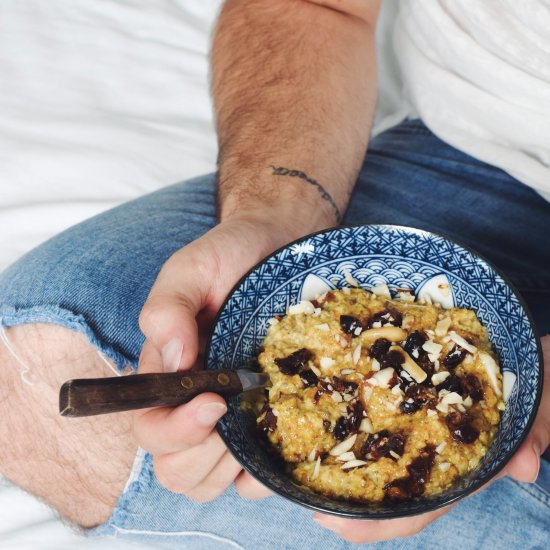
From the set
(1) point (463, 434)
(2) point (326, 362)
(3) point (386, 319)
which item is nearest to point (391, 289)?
(3) point (386, 319)

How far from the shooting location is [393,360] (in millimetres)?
1112

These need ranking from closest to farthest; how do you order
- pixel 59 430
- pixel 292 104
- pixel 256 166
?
pixel 59 430, pixel 256 166, pixel 292 104

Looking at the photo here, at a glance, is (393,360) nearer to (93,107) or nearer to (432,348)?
(432,348)

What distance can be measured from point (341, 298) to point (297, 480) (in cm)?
34

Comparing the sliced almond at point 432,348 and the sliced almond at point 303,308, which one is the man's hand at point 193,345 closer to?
the sliced almond at point 303,308

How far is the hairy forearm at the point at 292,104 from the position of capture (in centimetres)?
164

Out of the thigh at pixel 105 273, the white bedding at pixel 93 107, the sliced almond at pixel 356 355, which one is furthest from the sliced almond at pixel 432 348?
the white bedding at pixel 93 107

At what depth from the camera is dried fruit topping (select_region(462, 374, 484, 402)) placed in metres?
1.10

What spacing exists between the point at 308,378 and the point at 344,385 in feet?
0.20

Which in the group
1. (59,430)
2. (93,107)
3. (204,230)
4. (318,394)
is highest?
(318,394)

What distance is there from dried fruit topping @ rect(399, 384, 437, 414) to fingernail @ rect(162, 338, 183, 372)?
358mm

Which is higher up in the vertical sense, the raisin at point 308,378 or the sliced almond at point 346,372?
the sliced almond at point 346,372

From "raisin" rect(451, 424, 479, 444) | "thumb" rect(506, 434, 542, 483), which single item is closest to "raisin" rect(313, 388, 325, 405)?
"raisin" rect(451, 424, 479, 444)

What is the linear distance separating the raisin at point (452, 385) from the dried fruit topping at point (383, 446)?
4.1 inches
